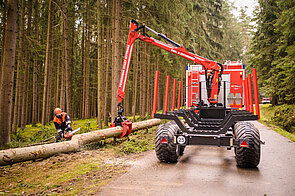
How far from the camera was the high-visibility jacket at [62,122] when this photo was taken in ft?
29.7

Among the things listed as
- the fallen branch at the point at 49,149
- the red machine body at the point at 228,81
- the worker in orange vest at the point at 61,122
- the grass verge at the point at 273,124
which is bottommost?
the grass verge at the point at 273,124

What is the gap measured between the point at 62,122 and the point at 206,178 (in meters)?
6.17

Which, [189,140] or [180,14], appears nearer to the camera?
[189,140]

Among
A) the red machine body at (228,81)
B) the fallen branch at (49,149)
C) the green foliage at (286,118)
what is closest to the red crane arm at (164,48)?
the red machine body at (228,81)

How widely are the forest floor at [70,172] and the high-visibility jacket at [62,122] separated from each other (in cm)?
133

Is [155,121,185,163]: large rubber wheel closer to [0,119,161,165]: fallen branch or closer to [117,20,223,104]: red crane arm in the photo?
[0,119,161,165]: fallen branch

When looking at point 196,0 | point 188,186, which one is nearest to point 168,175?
point 188,186

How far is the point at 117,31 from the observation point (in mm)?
12508

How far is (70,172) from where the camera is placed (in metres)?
5.96

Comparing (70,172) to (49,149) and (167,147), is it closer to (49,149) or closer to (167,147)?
(49,149)

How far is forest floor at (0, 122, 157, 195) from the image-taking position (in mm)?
4828

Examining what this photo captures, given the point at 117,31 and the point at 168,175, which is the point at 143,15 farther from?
the point at 168,175

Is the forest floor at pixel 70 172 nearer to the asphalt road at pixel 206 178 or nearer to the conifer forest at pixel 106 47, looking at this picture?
the asphalt road at pixel 206 178

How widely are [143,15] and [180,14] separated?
291 cm
